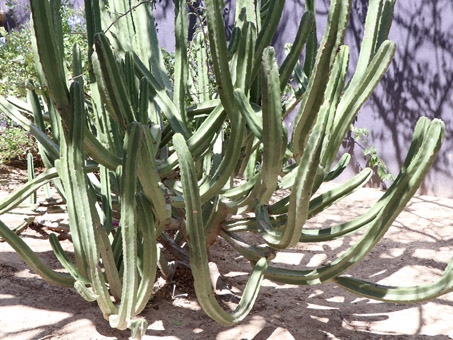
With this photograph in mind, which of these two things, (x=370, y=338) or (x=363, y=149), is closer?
(x=370, y=338)

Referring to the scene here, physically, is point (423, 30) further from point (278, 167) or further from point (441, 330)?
point (278, 167)

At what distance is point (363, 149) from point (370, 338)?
290 centimetres

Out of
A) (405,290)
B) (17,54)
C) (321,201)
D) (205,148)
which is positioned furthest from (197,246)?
(17,54)

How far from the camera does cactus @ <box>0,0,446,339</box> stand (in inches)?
57.1

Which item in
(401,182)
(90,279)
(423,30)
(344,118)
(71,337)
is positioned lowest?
(71,337)

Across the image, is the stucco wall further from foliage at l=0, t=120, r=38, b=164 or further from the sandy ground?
foliage at l=0, t=120, r=38, b=164

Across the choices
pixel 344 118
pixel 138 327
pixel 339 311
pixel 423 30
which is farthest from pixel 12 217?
pixel 423 30

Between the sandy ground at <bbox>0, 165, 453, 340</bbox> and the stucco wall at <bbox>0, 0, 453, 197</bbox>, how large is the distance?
5.43 ft

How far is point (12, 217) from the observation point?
10.1ft

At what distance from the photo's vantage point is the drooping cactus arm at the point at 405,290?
1.57 m

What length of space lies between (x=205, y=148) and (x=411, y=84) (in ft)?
10.5

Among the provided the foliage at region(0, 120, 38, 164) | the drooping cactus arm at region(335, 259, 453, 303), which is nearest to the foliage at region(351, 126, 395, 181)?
the drooping cactus arm at region(335, 259, 453, 303)

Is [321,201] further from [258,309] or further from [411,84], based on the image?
[411,84]

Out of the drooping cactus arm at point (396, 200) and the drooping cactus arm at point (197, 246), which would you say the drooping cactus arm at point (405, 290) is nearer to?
the drooping cactus arm at point (396, 200)
